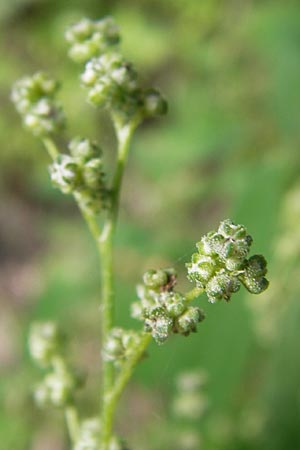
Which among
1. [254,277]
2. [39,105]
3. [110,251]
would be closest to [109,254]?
[110,251]

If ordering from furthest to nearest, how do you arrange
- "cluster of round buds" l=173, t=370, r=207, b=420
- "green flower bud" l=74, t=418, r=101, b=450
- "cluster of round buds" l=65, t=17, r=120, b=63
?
"cluster of round buds" l=173, t=370, r=207, b=420, "cluster of round buds" l=65, t=17, r=120, b=63, "green flower bud" l=74, t=418, r=101, b=450

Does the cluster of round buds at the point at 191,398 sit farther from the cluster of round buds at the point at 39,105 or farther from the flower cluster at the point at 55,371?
the cluster of round buds at the point at 39,105

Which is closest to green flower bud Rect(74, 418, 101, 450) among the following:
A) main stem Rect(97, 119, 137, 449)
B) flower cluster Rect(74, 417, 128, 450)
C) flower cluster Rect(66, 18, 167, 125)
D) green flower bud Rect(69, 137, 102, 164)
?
flower cluster Rect(74, 417, 128, 450)

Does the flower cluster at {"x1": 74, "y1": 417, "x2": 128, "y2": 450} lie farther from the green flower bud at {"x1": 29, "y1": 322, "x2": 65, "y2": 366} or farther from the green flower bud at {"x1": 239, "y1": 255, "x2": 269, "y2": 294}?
the green flower bud at {"x1": 239, "y1": 255, "x2": 269, "y2": 294}

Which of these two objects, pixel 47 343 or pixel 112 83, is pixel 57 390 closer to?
pixel 47 343


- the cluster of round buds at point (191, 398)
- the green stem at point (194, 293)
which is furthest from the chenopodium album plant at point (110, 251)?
the cluster of round buds at point (191, 398)

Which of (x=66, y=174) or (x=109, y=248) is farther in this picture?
(x=109, y=248)
